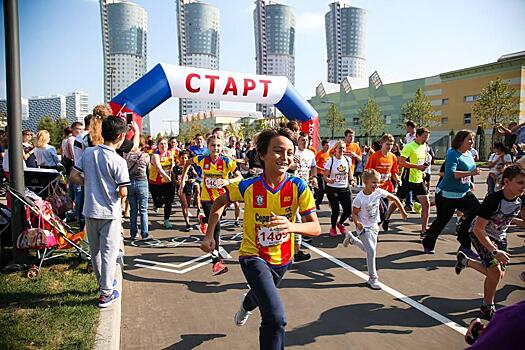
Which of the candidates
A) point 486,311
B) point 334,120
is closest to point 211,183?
point 486,311

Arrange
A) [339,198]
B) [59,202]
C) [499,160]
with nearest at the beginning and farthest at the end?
[59,202] < [339,198] < [499,160]

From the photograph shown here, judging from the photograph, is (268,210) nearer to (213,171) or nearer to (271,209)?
(271,209)

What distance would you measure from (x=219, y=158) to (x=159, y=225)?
11.6ft

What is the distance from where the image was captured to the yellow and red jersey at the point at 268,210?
3033 mm

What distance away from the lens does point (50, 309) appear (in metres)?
3.83

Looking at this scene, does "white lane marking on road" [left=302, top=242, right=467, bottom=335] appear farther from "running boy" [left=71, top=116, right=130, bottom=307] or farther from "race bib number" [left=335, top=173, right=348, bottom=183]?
"running boy" [left=71, top=116, right=130, bottom=307]

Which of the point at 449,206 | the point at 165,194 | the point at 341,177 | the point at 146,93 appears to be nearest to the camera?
the point at 449,206

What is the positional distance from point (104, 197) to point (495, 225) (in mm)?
4192

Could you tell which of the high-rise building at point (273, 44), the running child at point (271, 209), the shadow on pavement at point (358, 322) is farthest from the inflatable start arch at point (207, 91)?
the high-rise building at point (273, 44)

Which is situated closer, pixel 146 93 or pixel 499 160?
pixel 499 160

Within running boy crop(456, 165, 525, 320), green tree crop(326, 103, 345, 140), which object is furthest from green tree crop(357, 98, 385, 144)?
running boy crop(456, 165, 525, 320)

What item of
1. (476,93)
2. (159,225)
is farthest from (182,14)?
(159,225)

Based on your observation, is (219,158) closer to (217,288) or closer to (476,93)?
(217,288)

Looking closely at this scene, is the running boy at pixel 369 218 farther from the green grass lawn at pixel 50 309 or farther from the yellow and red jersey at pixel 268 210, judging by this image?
the green grass lawn at pixel 50 309
